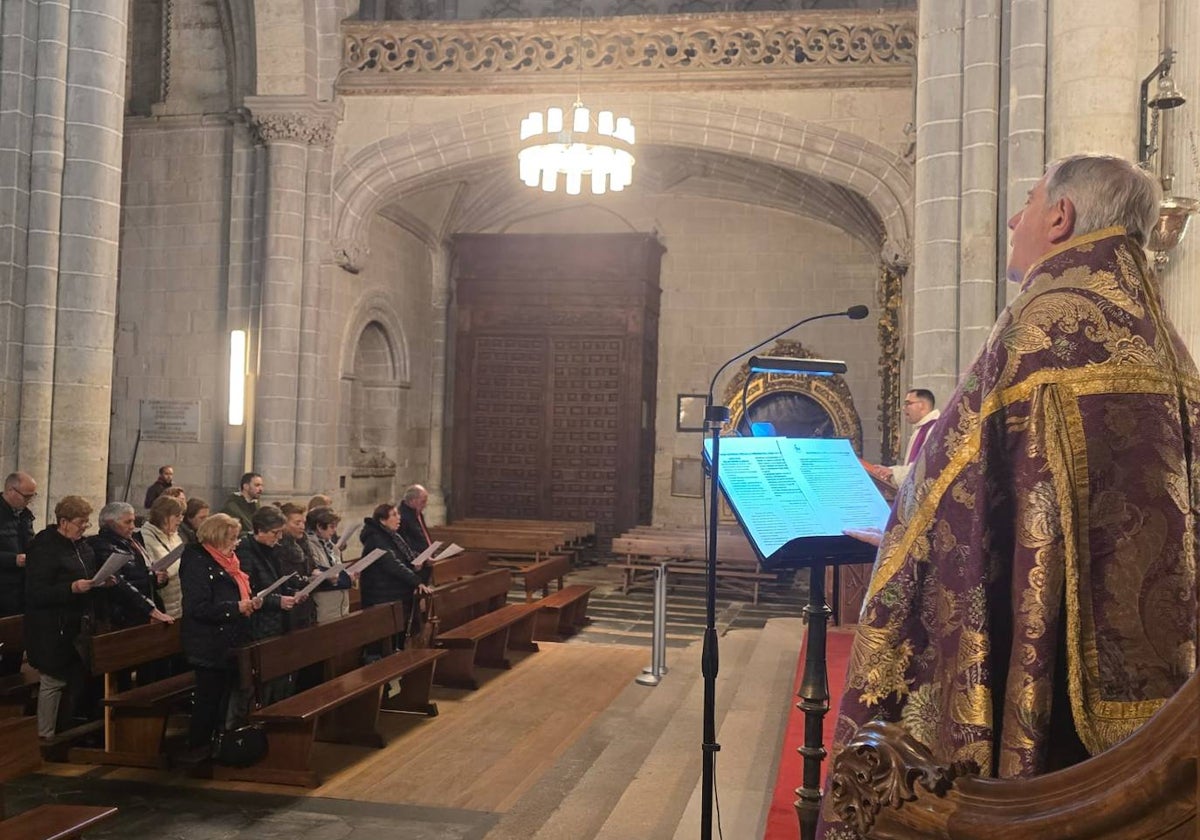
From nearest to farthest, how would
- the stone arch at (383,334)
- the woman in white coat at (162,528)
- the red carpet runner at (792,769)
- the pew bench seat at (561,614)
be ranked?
the red carpet runner at (792,769)
the woman in white coat at (162,528)
the pew bench seat at (561,614)
the stone arch at (383,334)

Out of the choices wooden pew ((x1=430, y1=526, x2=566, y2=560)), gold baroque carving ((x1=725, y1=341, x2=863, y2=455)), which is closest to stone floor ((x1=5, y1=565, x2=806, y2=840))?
wooden pew ((x1=430, y1=526, x2=566, y2=560))

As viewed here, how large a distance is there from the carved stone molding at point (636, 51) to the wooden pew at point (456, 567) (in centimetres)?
511

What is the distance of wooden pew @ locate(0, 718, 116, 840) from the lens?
3.10m

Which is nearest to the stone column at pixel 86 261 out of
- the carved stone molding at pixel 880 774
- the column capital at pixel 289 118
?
the column capital at pixel 289 118

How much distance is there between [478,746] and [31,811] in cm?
293

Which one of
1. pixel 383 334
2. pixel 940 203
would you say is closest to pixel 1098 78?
pixel 940 203

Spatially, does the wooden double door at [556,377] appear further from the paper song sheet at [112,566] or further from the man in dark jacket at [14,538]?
the paper song sheet at [112,566]

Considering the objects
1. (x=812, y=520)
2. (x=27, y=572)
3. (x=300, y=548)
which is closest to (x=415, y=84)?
(x=300, y=548)

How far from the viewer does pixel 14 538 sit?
6.43 m

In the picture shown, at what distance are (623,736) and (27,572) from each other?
3.23 meters

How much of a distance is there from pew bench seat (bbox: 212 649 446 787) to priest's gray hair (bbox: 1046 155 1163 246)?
419cm

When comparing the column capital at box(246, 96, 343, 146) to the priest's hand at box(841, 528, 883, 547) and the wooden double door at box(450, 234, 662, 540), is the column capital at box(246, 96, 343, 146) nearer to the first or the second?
the wooden double door at box(450, 234, 662, 540)

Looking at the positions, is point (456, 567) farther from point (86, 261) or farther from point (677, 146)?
point (677, 146)

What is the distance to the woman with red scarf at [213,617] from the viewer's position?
17.2 ft
